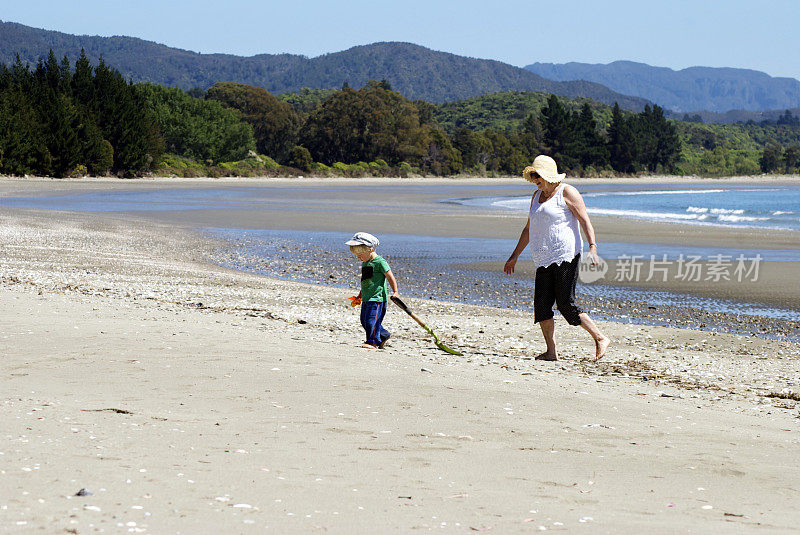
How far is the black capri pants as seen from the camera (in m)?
7.68

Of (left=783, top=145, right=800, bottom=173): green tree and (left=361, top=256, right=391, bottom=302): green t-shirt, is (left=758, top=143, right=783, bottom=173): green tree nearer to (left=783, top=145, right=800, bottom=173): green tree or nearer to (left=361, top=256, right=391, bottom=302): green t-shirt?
(left=783, top=145, right=800, bottom=173): green tree

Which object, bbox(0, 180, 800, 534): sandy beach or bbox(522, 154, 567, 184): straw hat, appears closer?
bbox(0, 180, 800, 534): sandy beach

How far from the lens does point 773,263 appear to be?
56.0 feet

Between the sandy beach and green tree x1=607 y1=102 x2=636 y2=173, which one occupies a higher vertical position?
green tree x1=607 y1=102 x2=636 y2=173

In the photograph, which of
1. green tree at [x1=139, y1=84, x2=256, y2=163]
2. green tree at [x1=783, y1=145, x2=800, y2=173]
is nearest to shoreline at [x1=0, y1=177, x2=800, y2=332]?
green tree at [x1=139, y1=84, x2=256, y2=163]

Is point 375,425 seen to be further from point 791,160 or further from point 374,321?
point 791,160

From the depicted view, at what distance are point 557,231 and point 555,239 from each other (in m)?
0.07

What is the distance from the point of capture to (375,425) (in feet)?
16.5

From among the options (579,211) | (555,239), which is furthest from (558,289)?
(579,211)

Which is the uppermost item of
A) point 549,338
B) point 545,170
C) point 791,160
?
point 791,160

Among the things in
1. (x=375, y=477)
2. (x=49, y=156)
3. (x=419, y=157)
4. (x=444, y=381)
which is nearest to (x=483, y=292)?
(x=444, y=381)

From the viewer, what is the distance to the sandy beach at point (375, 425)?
11.7ft

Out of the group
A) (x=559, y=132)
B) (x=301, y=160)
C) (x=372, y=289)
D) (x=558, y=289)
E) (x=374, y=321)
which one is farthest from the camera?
(x=559, y=132)

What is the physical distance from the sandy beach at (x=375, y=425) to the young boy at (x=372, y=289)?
0.28 meters
